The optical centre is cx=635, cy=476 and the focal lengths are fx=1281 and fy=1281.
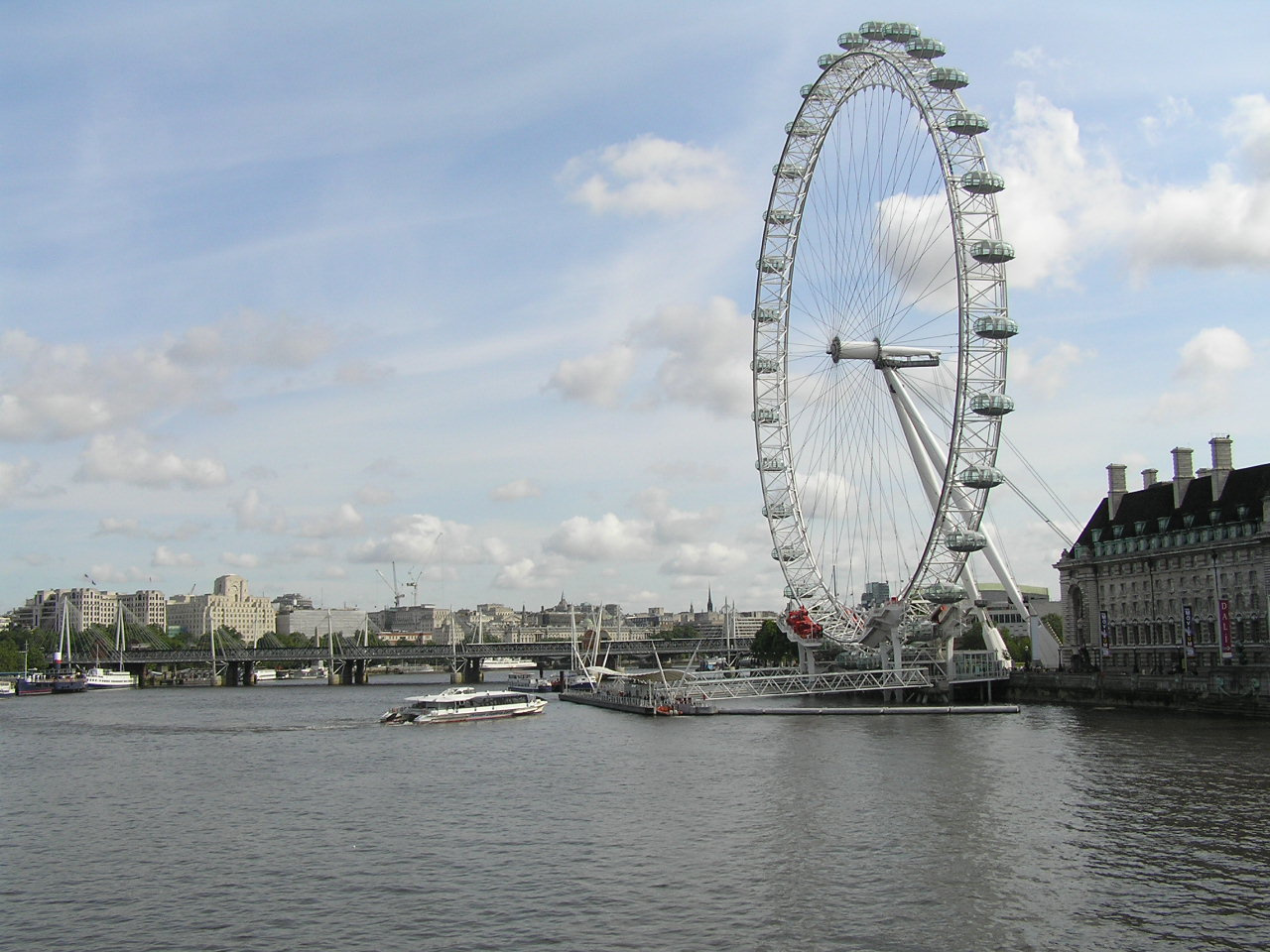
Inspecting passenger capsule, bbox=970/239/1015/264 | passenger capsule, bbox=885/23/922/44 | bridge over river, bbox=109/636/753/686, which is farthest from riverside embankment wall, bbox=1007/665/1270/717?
bridge over river, bbox=109/636/753/686

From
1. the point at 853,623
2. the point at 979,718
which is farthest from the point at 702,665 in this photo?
the point at 979,718

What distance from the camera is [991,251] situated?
64875 mm

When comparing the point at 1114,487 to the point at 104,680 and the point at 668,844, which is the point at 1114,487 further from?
the point at 104,680

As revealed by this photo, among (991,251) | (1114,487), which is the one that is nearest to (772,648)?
(1114,487)

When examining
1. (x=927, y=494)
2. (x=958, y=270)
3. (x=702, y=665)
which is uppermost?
(x=958, y=270)

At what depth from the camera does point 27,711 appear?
314 ft

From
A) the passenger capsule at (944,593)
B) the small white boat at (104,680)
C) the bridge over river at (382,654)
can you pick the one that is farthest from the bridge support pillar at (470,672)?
the passenger capsule at (944,593)

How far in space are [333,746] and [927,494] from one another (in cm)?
3784

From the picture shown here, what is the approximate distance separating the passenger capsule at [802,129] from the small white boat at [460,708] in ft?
129

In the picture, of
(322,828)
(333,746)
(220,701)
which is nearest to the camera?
(322,828)

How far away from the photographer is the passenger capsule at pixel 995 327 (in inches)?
2574

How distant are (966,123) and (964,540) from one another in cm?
2154

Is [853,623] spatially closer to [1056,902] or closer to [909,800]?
[909,800]

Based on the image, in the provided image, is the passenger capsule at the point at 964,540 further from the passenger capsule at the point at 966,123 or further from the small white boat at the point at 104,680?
the small white boat at the point at 104,680
